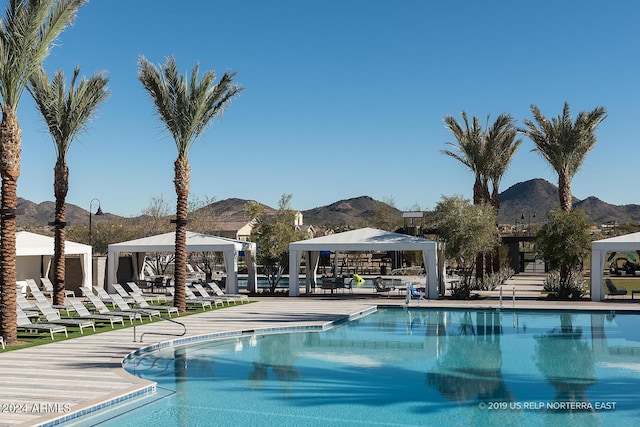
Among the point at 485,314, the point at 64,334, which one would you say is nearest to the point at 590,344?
the point at 485,314

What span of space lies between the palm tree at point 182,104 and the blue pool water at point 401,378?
605 centimetres

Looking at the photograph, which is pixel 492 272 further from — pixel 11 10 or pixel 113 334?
pixel 11 10

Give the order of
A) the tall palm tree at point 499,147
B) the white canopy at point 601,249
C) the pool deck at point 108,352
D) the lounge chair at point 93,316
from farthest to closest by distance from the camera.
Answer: the tall palm tree at point 499,147 < the white canopy at point 601,249 < the lounge chair at point 93,316 < the pool deck at point 108,352

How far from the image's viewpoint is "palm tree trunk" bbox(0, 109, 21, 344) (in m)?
13.0

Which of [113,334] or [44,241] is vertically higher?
[44,241]

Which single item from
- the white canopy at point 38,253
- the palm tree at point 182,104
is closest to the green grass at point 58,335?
the palm tree at point 182,104

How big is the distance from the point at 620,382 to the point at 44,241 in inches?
839

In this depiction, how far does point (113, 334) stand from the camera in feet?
49.1

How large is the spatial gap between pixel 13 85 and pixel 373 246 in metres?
14.2

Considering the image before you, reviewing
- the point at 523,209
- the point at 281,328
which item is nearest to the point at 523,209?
the point at 523,209

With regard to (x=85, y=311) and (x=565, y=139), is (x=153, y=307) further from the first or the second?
(x=565, y=139)

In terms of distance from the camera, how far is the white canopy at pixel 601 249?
21622 millimetres

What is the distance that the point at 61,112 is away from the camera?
63.3 ft

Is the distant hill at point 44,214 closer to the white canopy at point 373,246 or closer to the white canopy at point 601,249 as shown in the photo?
the white canopy at point 373,246
